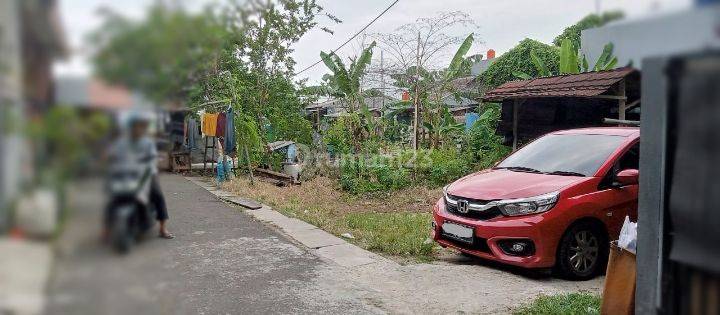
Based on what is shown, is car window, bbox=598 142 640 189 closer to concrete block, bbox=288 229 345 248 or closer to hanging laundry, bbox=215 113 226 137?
concrete block, bbox=288 229 345 248

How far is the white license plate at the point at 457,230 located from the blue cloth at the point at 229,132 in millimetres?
6200

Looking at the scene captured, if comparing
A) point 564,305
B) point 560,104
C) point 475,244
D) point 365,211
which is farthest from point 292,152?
point 564,305

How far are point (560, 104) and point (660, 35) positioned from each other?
26.3ft

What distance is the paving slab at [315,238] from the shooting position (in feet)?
19.2

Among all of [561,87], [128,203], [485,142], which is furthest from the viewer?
[485,142]

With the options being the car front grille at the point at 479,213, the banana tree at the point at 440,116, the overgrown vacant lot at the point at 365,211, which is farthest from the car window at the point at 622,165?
the banana tree at the point at 440,116

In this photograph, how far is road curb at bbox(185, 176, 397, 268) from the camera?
5128 millimetres

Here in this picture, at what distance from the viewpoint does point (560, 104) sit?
817cm

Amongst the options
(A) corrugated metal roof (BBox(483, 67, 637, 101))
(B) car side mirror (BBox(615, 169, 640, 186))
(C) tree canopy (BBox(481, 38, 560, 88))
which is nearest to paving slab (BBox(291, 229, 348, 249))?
(B) car side mirror (BBox(615, 169, 640, 186))

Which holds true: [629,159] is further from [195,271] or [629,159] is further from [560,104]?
[195,271]

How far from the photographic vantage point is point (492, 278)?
14.3ft

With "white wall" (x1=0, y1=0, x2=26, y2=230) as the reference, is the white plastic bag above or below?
below

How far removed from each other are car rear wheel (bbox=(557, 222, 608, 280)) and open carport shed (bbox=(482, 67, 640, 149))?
1861mm

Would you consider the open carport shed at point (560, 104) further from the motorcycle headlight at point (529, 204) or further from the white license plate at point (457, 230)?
the white license plate at point (457, 230)
